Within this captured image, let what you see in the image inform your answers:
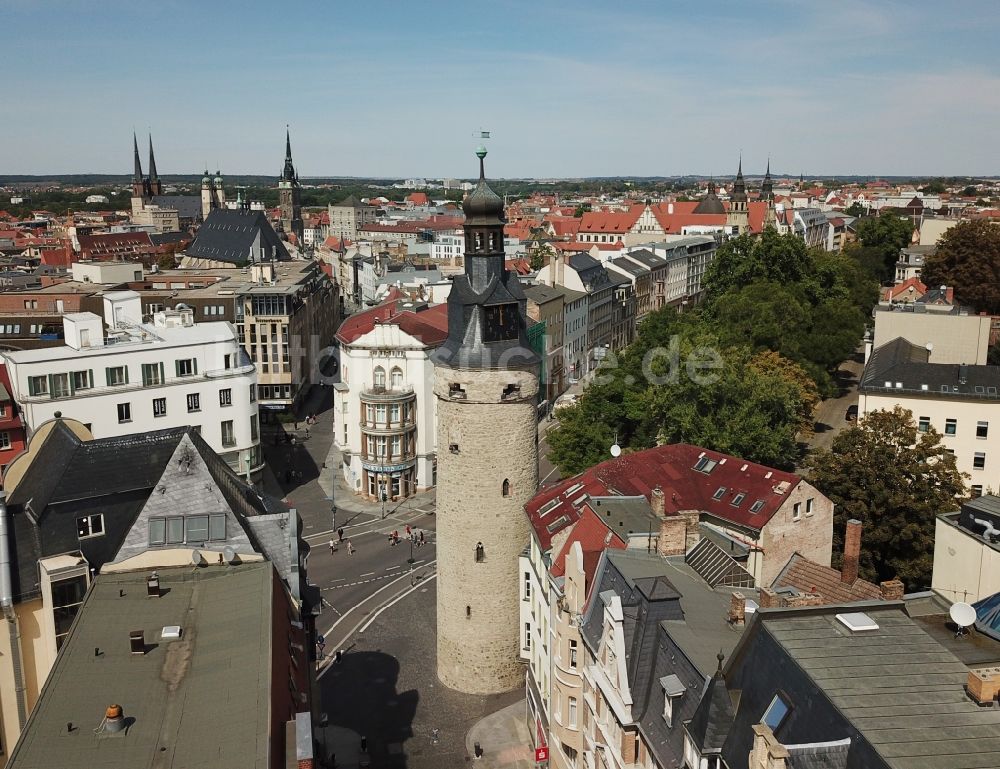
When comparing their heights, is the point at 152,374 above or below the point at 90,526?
below

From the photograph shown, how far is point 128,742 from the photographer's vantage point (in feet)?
62.4

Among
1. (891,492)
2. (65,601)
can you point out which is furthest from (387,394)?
(65,601)

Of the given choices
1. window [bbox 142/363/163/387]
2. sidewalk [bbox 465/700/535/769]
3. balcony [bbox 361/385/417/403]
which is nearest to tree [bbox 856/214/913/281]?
balcony [bbox 361/385/417/403]

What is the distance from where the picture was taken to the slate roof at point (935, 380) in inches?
2079

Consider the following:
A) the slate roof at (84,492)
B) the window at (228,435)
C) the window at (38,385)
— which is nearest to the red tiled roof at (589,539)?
the slate roof at (84,492)

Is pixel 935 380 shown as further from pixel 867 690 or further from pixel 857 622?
pixel 867 690

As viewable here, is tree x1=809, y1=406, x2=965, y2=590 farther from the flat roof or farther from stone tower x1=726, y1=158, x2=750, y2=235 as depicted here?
stone tower x1=726, y1=158, x2=750, y2=235

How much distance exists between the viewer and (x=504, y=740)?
3831 centimetres

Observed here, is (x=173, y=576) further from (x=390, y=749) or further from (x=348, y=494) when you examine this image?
(x=348, y=494)

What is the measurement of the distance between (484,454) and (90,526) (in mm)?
16499

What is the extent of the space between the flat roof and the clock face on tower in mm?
16104

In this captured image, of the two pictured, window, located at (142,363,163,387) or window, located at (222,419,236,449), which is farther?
window, located at (222,419,236,449)

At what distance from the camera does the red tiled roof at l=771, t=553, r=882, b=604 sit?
35719 mm

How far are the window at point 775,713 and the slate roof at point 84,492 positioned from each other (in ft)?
55.0
